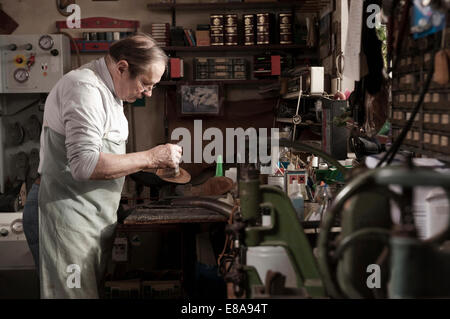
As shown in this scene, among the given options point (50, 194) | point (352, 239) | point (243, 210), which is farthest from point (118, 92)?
point (352, 239)

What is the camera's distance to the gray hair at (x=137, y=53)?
2.23 meters

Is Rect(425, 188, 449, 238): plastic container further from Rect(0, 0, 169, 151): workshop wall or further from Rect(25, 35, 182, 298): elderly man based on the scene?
Rect(0, 0, 169, 151): workshop wall

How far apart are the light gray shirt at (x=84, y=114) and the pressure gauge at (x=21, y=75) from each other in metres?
3.14

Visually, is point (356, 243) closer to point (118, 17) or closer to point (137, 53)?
point (137, 53)

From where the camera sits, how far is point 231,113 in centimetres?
554

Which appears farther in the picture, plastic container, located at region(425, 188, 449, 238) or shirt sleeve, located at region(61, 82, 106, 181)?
shirt sleeve, located at region(61, 82, 106, 181)

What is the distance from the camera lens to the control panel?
505 centimetres

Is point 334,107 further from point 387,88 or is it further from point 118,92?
point 118,92

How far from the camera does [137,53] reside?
2230 mm

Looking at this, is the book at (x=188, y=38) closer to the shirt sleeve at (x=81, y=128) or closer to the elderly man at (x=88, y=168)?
the elderly man at (x=88, y=168)

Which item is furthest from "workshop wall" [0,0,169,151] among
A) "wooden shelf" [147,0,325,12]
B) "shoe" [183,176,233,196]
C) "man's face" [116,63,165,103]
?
"man's face" [116,63,165,103]

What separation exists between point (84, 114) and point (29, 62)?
3.43 meters

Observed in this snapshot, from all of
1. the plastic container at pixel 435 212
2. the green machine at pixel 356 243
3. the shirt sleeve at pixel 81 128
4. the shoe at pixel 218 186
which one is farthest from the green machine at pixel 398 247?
the shoe at pixel 218 186

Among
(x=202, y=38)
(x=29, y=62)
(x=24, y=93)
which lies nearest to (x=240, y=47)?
(x=202, y=38)
